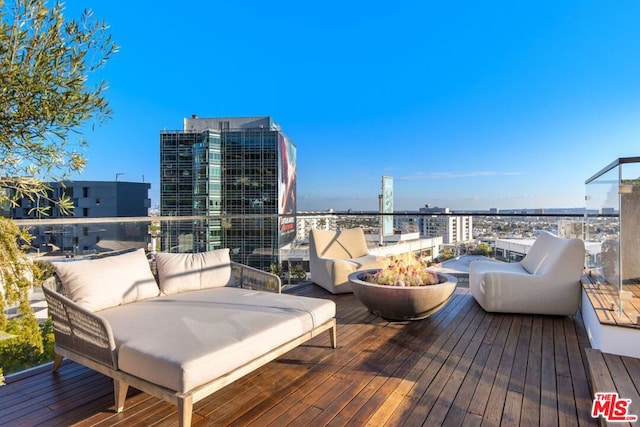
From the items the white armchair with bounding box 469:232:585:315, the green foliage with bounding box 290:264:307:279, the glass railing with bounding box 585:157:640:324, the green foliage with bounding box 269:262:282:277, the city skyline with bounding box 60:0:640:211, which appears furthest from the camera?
the city skyline with bounding box 60:0:640:211

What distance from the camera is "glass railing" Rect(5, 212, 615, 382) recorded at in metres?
3.14

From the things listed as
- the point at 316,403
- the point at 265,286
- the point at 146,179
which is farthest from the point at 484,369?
the point at 146,179

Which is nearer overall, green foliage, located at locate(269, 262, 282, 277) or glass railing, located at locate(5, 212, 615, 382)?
glass railing, located at locate(5, 212, 615, 382)

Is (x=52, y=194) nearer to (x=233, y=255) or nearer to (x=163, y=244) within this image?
(x=163, y=244)

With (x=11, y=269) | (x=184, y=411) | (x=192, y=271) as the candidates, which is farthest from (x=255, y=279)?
(x=11, y=269)

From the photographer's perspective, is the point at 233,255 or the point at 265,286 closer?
the point at 265,286

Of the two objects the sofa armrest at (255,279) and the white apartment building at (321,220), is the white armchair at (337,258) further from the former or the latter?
the sofa armrest at (255,279)

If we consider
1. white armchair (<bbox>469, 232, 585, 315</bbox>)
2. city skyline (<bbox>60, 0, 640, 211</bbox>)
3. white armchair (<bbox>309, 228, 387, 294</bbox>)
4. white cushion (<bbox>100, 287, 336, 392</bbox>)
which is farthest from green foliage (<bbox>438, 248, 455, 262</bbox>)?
white cushion (<bbox>100, 287, 336, 392</bbox>)

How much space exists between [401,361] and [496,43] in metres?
8.66

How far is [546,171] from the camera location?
10758 mm

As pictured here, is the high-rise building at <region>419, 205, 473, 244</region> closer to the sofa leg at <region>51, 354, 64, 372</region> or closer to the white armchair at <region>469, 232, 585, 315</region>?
the white armchair at <region>469, 232, 585, 315</region>

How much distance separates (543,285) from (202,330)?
3.41 meters

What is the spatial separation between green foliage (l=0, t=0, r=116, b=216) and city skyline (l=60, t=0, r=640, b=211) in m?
2.73

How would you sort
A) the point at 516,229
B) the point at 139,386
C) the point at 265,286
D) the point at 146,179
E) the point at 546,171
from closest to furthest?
the point at 139,386
the point at 265,286
the point at 516,229
the point at 546,171
the point at 146,179
